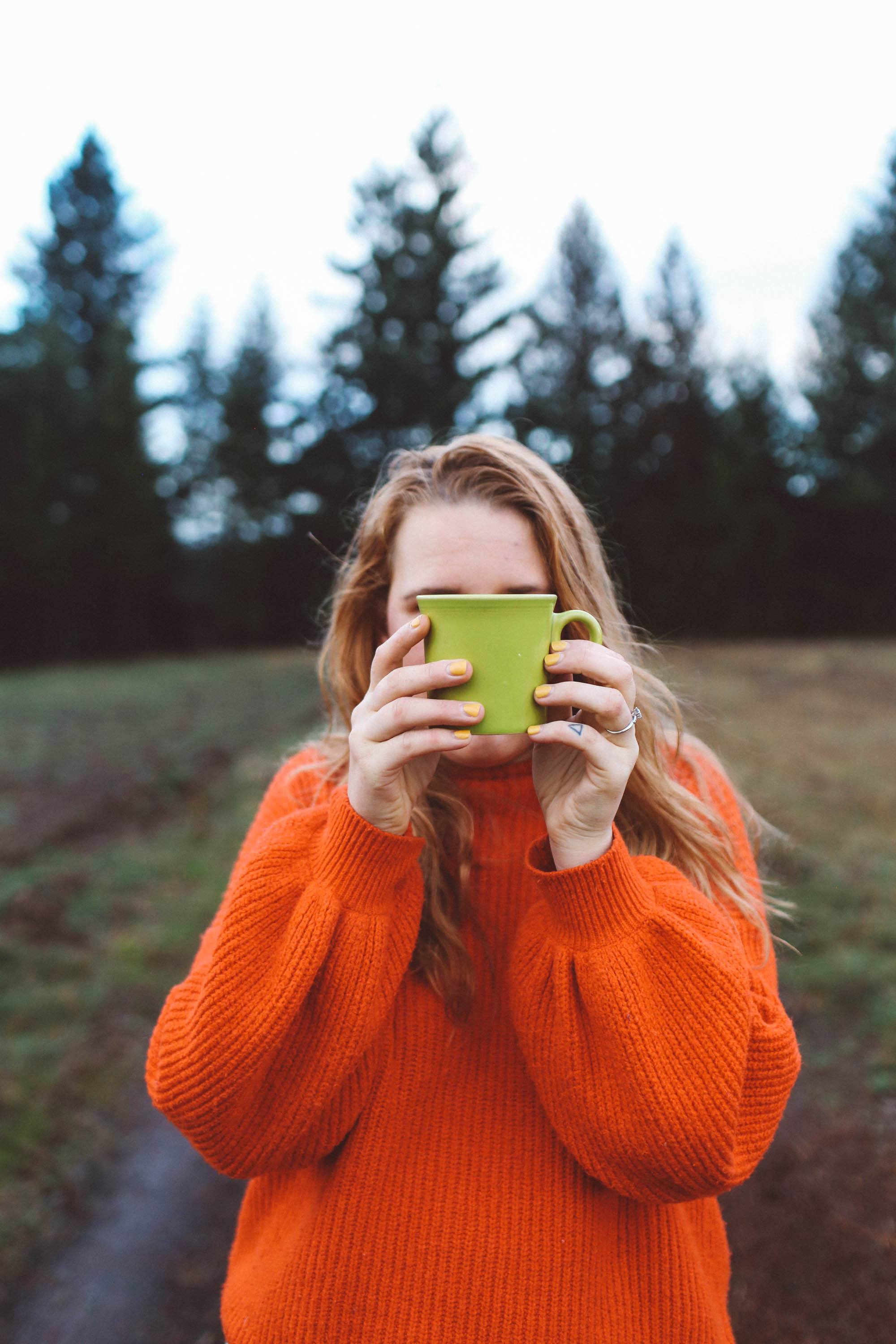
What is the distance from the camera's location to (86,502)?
71.7ft

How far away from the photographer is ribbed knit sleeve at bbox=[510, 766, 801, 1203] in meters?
1.22

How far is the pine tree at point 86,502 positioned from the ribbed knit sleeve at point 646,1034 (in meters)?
22.8

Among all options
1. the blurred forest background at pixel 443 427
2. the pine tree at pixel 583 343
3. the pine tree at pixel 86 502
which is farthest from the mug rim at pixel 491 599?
the pine tree at pixel 583 343

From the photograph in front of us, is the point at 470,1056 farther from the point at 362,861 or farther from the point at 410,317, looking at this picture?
the point at 410,317

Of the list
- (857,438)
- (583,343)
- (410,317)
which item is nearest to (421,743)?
(410,317)

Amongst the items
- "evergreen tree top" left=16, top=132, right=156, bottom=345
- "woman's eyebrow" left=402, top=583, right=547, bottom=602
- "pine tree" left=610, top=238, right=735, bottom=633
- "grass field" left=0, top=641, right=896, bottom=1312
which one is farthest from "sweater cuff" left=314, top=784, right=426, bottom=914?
"evergreen tree top" left=16, top=132, right=156, bottom=345

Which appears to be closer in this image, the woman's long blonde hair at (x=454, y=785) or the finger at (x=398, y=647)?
the finger at (x=398, y=647)

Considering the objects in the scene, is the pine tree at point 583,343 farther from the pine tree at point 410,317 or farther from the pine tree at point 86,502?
the pine tree at point 86,502

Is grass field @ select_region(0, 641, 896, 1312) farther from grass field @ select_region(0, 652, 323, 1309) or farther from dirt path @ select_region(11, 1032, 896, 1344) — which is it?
dirt path @ select_region(11, 1032, 896, 1344)

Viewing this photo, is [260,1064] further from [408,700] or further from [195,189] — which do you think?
[195,189]

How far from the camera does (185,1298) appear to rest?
2.34 metres

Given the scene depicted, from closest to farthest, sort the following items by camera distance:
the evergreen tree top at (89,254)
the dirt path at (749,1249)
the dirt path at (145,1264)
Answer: the dirt path at (749,1249)
the dirt path at (145,1264)
the evergreen tree top at (89,254)

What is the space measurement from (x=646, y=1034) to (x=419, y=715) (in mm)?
597

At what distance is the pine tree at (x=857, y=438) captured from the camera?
21.0 m
